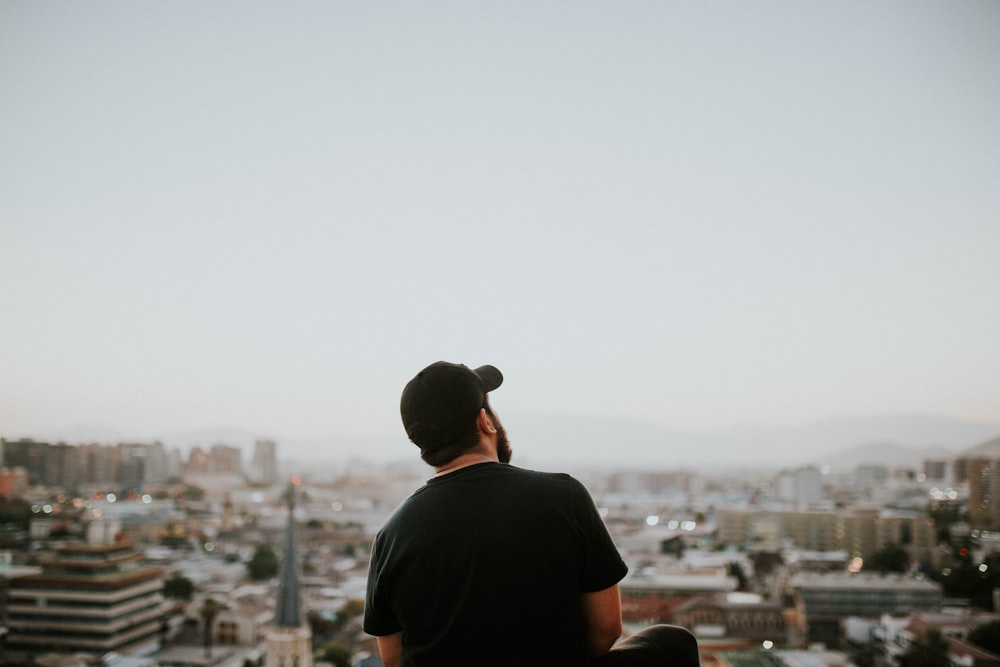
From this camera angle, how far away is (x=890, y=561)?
12070mm

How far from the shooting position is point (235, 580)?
1038 centimetres

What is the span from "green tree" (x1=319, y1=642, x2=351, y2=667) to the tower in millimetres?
912

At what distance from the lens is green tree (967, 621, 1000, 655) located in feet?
20.0

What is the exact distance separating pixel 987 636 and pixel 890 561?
6451mm

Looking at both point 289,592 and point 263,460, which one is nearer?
point 289,592

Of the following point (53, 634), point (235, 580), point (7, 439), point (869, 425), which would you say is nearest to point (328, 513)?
point (235, 580)

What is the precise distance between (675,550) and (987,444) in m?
8.43

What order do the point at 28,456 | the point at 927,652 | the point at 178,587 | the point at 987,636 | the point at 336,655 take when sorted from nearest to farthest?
the point at 927,652
the point at 987,636
the point at 336,655
the point at 28,456
the point at 178,587

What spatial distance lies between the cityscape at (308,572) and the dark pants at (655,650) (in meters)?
0.19

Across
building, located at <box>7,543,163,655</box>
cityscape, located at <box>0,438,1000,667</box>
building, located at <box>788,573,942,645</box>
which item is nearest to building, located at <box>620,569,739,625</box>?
cityscape, located at <box>0,438,1000,667</box>

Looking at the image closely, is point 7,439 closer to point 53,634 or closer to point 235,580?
point 53,634

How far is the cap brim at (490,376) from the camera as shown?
70 centimetres

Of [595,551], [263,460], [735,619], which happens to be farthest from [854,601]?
[263,460]

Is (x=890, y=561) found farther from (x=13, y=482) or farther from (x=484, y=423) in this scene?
(x=484, y=423)
